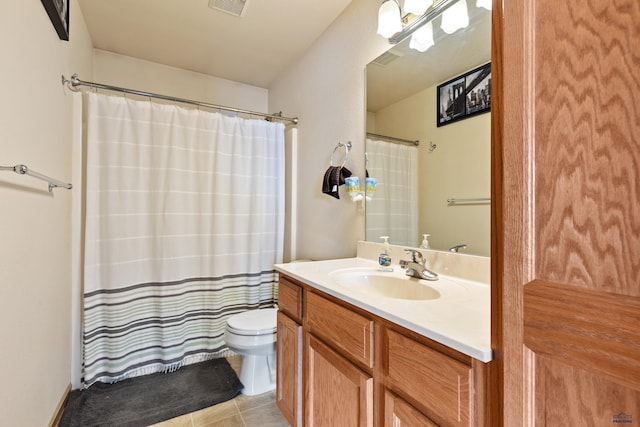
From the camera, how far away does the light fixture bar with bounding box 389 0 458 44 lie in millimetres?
1299

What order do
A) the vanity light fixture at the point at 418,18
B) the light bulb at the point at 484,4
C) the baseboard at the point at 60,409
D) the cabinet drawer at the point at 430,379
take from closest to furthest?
the cabinet drawer at the point at 430,379 < the light bulb at the point at 484,4 < the vanity light fixture at the point at 418,18 < the baseboard at the point at 60,409

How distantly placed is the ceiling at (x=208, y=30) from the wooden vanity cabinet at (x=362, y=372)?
175 centimetres

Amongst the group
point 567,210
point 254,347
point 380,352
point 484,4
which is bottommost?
point 254,347

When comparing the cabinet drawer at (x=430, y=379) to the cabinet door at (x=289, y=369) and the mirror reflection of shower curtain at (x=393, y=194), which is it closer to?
the cabinet door at (x=289, y=369)

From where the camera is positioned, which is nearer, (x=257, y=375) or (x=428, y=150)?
(x=428, y=150)

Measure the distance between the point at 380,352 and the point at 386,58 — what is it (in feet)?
4.84

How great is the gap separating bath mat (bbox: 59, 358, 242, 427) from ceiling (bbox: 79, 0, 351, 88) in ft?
8.02

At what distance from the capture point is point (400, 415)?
80 cm

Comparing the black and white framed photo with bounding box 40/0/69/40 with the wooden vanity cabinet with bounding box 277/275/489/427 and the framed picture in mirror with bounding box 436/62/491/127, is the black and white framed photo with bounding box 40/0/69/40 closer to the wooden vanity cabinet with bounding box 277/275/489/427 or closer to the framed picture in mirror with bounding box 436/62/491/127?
the wooden vanity cabinet with bounding box 277/275/489/427

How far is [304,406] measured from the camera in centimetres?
127

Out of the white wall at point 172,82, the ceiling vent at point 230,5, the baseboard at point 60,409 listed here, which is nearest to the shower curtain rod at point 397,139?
the ceiling vent at point 230,5

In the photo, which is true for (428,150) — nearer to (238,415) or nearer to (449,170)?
(449,170)

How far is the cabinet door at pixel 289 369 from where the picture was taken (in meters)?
1.32

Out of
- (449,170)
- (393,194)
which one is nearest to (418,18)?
(449,170)
